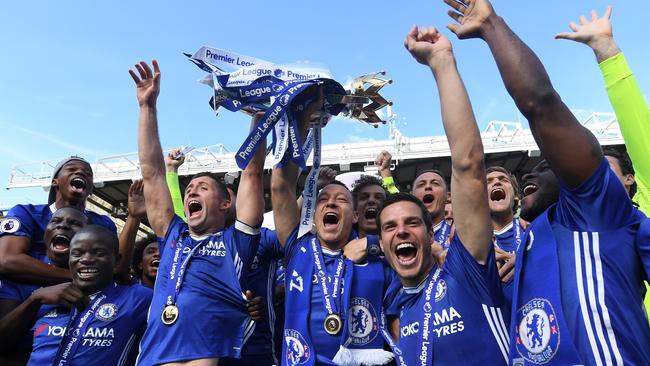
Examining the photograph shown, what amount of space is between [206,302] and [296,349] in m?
0.78

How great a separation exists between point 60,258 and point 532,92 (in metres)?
3.95

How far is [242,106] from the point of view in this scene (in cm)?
395

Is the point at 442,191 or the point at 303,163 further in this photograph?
the point at 442,191

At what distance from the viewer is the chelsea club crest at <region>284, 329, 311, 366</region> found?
3258 millimetres

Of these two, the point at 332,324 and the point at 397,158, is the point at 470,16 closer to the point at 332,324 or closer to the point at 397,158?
the point at 332,324

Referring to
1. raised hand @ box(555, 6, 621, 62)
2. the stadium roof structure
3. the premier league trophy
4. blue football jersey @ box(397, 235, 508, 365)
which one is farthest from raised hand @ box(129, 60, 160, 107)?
the stadium roof structure

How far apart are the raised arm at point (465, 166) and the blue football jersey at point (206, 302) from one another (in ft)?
6.19

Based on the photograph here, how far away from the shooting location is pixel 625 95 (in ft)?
8.38

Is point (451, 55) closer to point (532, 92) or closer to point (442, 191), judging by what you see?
point (532, 92)

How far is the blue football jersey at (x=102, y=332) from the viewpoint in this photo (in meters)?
3.69

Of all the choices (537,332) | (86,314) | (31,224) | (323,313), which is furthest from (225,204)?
(537,332)

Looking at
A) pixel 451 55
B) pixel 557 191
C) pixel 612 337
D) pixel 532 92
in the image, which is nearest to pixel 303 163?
pixel 451 55

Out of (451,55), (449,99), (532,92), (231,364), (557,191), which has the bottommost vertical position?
(231,364)

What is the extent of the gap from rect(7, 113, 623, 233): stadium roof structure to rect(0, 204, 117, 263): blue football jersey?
12.8 m
